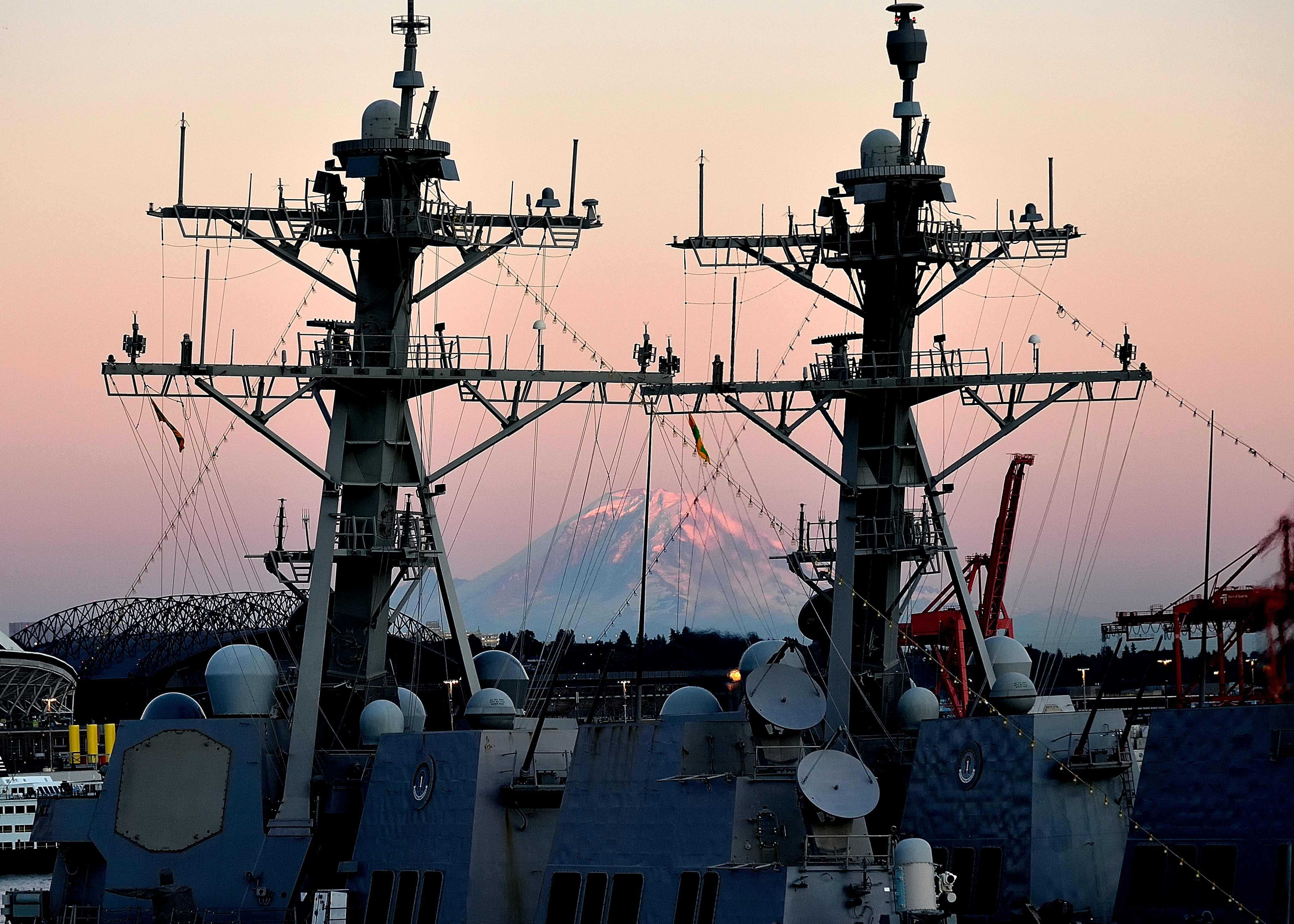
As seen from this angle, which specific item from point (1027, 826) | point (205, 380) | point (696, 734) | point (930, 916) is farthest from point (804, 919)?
point (205, 380)

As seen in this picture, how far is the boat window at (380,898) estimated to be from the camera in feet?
97.6

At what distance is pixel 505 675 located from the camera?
1398 inches

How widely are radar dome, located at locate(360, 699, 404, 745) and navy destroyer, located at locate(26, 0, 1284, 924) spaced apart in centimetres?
5

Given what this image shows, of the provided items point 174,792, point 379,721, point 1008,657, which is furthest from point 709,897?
point 174,792

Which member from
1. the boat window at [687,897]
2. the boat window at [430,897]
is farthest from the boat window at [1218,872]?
the boat window at [430,897]

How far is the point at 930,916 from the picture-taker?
2259cm

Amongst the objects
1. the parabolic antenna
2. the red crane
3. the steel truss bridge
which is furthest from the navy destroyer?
the steel truss bridge

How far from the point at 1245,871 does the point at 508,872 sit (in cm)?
1061

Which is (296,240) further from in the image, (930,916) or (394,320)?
(930,916)

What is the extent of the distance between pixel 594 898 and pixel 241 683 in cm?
977

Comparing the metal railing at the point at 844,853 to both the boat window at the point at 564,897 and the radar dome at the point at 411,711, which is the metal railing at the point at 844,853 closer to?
the boat window at the point at 564,897

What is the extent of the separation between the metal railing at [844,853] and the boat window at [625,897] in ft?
8.56

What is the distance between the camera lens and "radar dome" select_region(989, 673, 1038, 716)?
98.5 ft

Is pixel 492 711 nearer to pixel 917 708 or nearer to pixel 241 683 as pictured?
pixel 241 683
